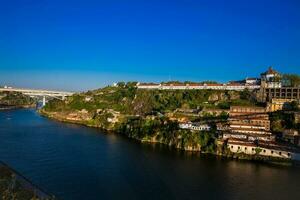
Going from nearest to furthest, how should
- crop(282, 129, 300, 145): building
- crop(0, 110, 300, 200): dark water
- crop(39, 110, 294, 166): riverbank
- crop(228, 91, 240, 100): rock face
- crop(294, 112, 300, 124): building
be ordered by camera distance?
crop(0, 110, 300, 200): dark water, crop(39, 110, 294, 166): riverbank, crop(282, 129, 300, 145): building, crop(294, 112, 300, 124): building, crop(228, 91, 240, 100): rock face

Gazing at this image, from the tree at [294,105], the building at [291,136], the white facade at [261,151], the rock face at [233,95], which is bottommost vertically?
the white facade at [261,151]

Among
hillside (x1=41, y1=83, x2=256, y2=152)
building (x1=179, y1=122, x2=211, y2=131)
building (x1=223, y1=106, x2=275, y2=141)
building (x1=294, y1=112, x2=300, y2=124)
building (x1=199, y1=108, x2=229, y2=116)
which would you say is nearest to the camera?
building (x1=223, y1=106, x2=275, y2=141)

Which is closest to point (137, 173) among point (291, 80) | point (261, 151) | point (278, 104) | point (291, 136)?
point (261, 151)

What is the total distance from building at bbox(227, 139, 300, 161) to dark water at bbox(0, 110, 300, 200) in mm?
1430

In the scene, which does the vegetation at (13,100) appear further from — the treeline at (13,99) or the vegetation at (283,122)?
the vegetation at (283,122)

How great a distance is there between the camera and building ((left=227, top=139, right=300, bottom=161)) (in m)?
17.3

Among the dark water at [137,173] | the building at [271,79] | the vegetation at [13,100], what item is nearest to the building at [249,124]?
the dark water at [137,173]

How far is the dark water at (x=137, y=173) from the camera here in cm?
1199

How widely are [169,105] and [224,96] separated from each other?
179 inches

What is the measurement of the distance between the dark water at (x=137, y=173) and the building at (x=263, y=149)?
4.69 ft

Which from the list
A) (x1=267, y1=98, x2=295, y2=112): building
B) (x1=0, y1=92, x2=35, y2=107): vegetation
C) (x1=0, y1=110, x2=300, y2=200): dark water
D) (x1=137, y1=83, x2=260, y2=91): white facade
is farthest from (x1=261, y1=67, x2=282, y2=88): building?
(x1=0, y1=92, x2=35, y2=107): vegetation

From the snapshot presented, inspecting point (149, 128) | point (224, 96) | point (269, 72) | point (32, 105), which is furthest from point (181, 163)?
point (32, 105)

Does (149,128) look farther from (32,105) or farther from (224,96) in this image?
(32,105)

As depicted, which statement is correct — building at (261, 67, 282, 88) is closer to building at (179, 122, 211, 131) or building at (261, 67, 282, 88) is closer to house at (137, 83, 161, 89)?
building at (179, 122, 211, 131)
